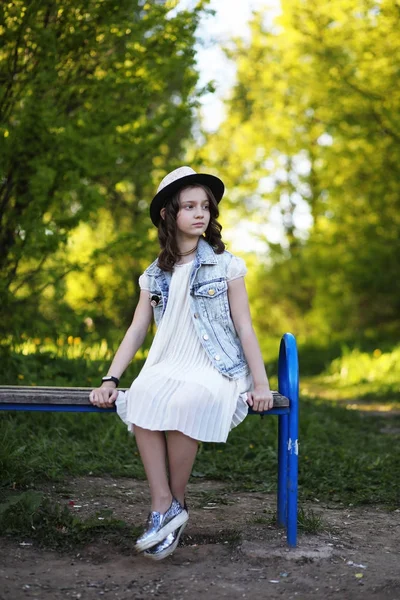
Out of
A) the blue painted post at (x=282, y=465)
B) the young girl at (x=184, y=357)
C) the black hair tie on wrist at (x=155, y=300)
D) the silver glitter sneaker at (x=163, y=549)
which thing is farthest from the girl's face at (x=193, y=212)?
the silver glitter sneaker at (x=163, y=549)

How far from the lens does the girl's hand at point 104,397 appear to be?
10.4ft

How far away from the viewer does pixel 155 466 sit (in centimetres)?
311

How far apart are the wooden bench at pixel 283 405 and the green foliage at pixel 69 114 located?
7.14 feet

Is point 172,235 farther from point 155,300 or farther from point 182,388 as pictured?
point 182,388

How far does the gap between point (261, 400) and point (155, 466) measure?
50 centimetres

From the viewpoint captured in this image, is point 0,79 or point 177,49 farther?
point 177,49

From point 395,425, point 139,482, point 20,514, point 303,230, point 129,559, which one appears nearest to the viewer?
point 129,559

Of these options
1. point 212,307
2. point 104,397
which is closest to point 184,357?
point 212,307

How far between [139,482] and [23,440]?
774mm

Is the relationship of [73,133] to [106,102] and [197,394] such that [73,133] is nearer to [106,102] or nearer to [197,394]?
[106,102]

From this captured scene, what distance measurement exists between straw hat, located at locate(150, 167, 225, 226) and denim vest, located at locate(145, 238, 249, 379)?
29cm

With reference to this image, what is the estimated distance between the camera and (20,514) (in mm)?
3355

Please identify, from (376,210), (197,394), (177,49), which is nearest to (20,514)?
(197,394)

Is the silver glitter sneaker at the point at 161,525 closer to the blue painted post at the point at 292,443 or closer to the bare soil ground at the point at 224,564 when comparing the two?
the bare soil ground at the point at 224,564
